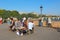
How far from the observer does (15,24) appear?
55.5ft

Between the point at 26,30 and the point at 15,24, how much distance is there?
164 centimetres

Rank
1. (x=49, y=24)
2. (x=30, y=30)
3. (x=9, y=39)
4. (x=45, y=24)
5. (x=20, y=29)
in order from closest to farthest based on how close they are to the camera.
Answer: (x=9, y=39) < (x=20, y=29) < (x=30, y=30) < (x=49, y=24) < (x=45, y=24)

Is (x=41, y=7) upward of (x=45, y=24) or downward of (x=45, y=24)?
upward

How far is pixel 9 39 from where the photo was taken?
492 inches

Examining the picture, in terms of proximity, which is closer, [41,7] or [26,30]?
[26,30]

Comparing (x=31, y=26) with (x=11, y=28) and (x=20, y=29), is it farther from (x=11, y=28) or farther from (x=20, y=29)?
(x=11, y=28)

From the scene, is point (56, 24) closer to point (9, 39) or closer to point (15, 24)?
point (15, 24)

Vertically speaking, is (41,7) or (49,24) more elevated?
(41,7)

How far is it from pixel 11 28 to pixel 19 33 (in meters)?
3.16

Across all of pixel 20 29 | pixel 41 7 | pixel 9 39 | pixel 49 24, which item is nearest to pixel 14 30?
pixel 20 29

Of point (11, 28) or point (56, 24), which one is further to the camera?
point (56, 24)

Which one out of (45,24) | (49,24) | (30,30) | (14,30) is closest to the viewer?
(30,30)

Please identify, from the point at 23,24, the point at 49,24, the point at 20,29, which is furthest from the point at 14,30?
the point at 49,24

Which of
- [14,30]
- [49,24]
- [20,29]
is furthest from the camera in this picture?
[49,24]
